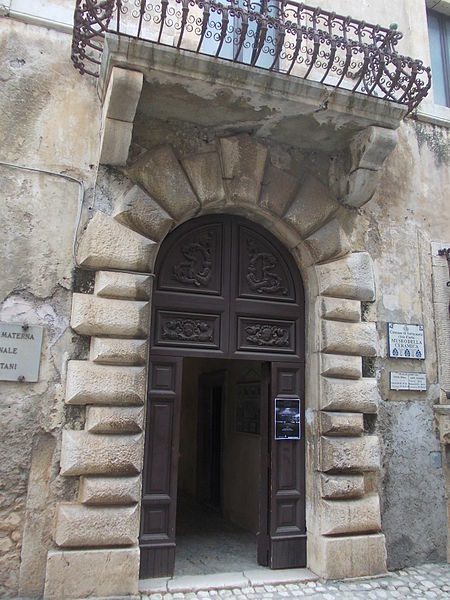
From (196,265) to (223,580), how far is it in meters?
2.77

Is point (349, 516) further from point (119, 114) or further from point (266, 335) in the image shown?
point (119, 114)

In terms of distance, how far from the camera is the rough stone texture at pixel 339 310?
5.17m

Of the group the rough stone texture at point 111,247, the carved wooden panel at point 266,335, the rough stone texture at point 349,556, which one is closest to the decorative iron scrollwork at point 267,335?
the carved wooden panel at point 266,335

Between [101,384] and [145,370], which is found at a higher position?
[145,370]

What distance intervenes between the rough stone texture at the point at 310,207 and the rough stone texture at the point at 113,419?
2328 millimetres

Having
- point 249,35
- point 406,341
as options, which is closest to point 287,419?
point 406,341

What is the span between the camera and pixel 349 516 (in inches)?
190

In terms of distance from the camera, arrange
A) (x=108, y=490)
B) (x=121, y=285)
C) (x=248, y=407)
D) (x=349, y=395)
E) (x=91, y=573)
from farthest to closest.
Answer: (x=248, y=407), (x=349, y=395), (x=121, y=285), (x=108, y=490), (x=91, y=573)

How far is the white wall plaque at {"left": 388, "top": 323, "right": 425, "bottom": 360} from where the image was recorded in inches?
215

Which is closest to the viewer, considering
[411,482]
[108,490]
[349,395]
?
[108,490]

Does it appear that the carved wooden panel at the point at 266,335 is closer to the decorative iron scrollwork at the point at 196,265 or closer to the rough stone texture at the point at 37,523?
the decorative iron scrollwork at the point at 196,265

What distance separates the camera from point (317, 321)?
522cm

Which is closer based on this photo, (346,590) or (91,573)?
(91,573)

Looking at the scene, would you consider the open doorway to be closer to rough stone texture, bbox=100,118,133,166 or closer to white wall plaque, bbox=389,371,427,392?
white wall plaque, bbox=389,371,427,392
